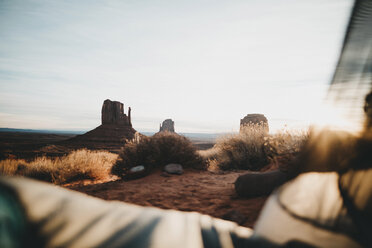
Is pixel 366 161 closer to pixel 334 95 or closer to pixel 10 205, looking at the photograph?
pixel 334 95

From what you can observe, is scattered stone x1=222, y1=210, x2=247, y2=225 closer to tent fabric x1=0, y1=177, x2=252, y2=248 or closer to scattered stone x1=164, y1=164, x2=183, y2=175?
tent fabric x1=0, y1=177, x2=252, y2=248

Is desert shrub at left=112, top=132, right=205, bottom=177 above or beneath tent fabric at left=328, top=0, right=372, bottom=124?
beneath

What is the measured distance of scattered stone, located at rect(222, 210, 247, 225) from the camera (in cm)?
247

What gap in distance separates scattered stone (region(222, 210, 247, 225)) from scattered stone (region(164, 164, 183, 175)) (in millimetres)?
3447

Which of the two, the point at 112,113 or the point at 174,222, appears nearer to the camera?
the point at 174,222

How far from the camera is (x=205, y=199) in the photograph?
11.6 feet

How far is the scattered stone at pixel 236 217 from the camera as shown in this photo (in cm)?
247

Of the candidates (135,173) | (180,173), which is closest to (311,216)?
(180,173)

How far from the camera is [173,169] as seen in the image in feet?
20.1

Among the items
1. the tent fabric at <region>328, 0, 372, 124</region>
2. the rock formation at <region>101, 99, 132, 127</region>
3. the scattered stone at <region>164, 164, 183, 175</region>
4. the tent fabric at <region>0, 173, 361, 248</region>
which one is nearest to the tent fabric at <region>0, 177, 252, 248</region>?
the tent fabric at <region>0, 173, 361, 248</region>

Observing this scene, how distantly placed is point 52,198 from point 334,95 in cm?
116

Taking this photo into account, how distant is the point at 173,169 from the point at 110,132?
1652 inches

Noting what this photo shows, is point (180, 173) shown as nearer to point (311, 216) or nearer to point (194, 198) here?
point (194, 198)

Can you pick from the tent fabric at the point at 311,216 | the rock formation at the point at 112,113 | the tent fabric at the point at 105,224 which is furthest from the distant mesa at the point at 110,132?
the tent fabric at the point at 311,216
